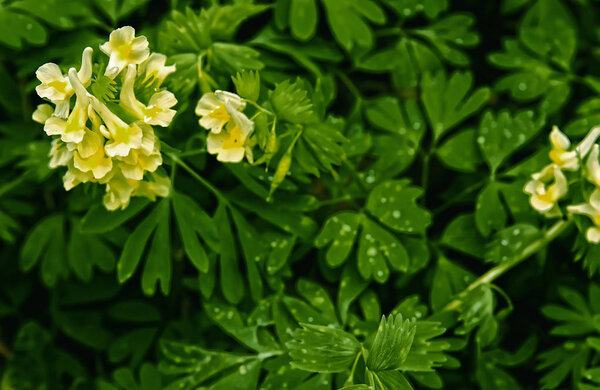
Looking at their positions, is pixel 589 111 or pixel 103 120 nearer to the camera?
A: pixel 103 120

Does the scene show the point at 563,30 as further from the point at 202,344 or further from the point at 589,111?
the point at 202,344

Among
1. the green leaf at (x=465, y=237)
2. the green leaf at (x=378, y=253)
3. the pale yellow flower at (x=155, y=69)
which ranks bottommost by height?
the green leaf at (x=465, y=237)

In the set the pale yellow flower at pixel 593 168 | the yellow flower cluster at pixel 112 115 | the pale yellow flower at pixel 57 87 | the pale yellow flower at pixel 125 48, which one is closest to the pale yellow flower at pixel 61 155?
the yellow flower cluster at pixel 112 115

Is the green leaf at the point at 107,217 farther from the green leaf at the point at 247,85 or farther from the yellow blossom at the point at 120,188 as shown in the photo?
the green leaf at the point at 247,85

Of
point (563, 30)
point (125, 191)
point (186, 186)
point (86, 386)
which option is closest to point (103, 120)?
point (125, 191)

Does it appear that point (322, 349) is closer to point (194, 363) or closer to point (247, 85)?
point (194, 363)

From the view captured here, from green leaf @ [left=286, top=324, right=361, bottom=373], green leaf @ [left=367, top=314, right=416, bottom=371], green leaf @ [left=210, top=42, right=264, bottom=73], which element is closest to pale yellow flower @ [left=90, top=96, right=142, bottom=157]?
green leaf @ [left=210, top=42, right=264, bottom=73]
